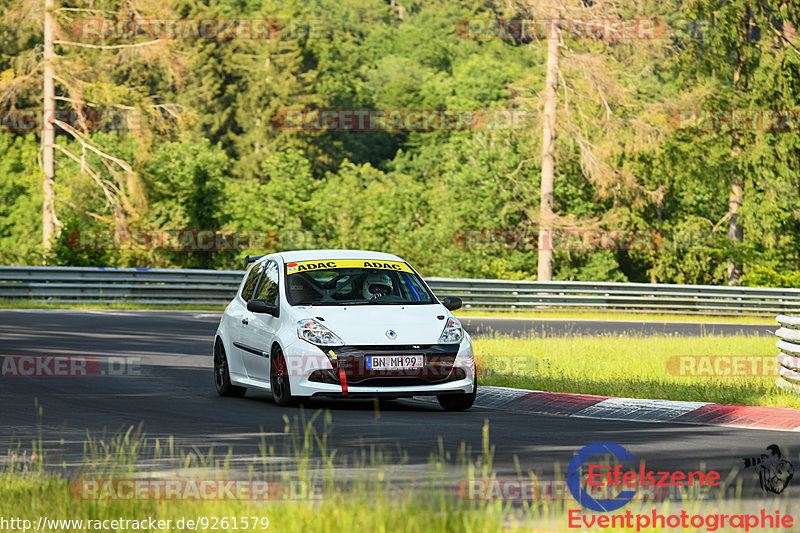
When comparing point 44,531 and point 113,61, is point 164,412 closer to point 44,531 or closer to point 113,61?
point 44,531

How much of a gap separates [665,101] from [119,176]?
65.6 ft

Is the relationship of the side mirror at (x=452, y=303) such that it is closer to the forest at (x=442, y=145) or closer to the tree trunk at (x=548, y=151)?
the forest at (x=442, y=145)

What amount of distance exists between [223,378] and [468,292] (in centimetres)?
2109

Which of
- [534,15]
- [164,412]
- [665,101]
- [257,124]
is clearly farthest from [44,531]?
[257,124]

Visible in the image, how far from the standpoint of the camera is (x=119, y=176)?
43.3m

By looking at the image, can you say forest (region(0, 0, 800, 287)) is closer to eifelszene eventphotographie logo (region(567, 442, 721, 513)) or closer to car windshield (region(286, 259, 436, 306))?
car windshield (region(286, 259, 436, 306))

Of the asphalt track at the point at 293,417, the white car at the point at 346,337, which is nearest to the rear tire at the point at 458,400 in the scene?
the white car at the point at 346,337

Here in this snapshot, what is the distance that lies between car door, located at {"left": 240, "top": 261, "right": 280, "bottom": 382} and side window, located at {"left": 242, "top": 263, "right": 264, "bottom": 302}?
0.27 metres

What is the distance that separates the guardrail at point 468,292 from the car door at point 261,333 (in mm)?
17899

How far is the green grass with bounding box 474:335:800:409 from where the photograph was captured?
43.5 ft

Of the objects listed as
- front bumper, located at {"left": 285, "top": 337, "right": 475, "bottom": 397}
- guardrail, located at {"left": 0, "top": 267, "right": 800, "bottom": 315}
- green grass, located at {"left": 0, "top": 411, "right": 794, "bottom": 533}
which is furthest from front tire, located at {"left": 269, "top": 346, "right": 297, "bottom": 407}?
guardrail, located at {"left": 0, "top": 267, "right": 800, "bottom": 315}

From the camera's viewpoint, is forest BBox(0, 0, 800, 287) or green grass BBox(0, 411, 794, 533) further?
forest BBox(0, 0, 800, 287)

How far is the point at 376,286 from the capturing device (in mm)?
13406

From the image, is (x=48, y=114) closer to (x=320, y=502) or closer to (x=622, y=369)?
(x=622, y=369)
